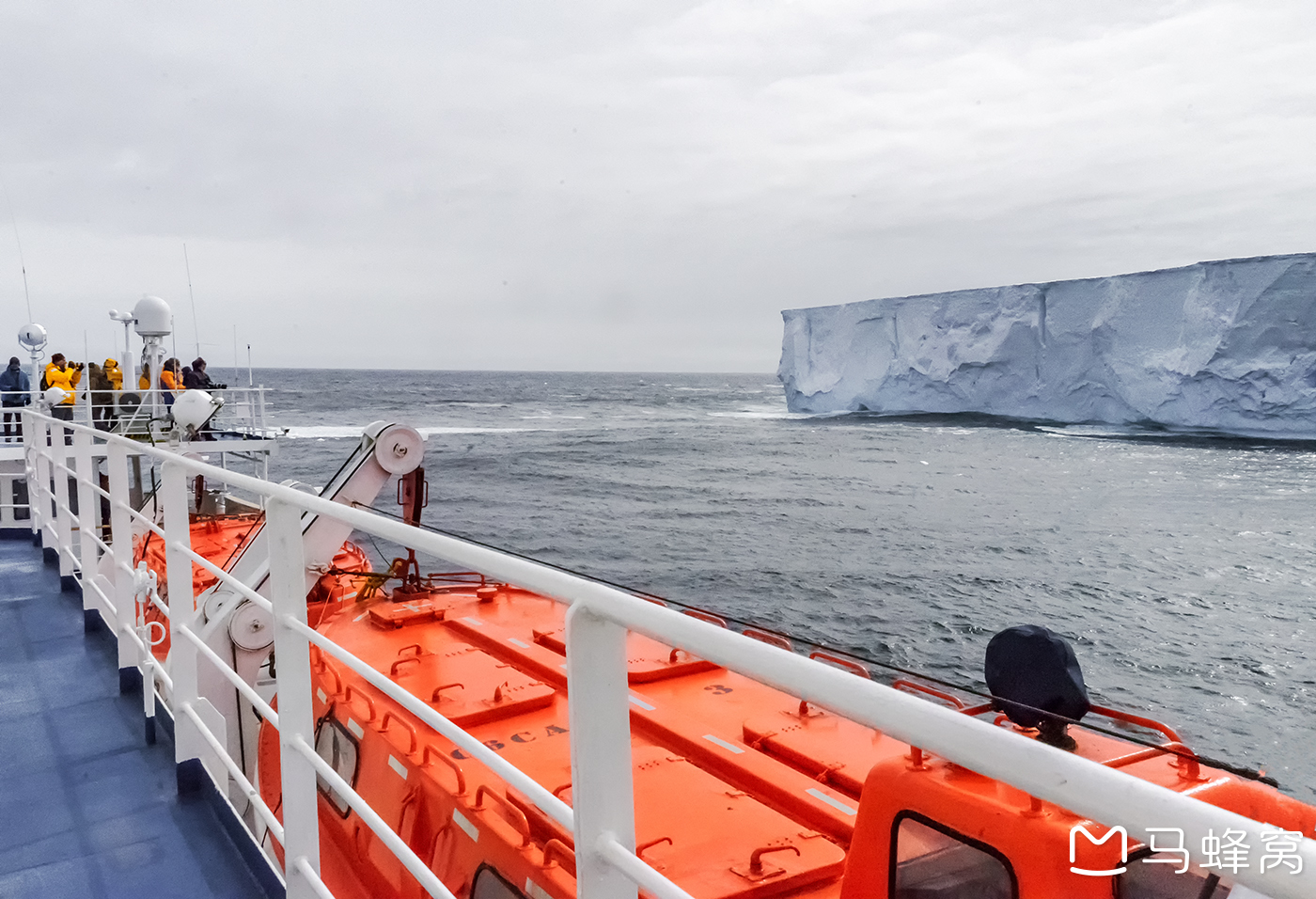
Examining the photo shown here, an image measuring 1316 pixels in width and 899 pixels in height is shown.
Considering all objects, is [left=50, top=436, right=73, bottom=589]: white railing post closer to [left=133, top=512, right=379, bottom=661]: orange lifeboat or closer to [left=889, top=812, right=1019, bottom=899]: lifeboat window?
[left=133, top=512, right=379, bottom=661]: orange lifeboat

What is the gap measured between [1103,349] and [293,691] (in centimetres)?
3436

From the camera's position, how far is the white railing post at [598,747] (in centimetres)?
91

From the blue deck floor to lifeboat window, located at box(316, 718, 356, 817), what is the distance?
1032mm

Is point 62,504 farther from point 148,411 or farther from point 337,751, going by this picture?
point 148,411

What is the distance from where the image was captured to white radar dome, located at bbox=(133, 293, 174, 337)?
347 inches

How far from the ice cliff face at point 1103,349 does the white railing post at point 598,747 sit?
3221 centimetres

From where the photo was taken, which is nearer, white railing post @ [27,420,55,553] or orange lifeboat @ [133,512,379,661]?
white railing post @ [27,420,55,553]

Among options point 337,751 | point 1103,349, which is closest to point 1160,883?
point 337,751

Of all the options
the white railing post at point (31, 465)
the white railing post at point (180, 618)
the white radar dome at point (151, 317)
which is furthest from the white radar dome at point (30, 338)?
the white railing post at point (180, 618)

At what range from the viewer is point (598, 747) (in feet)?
3.03

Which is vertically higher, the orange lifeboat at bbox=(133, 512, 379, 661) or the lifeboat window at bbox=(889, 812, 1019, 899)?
the lifeboat window at bbox=(889, 812, 1019, 899)

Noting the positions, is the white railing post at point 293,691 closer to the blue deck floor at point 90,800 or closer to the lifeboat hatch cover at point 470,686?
the blue deck floor at point 90,800

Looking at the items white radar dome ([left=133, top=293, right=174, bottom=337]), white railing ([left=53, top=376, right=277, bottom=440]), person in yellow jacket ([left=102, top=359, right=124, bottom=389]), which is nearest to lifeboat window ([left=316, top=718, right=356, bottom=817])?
white railing ([left=53, top=376, right=277, bottom=440])

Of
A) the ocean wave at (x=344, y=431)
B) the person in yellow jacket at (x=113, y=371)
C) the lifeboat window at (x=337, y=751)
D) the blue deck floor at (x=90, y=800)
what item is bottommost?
the ocean wave at (x=344, y=431)
